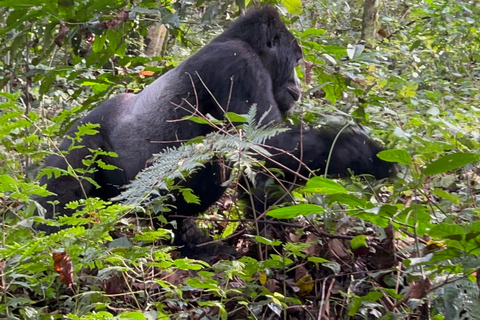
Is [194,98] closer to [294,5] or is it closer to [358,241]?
[294,5]

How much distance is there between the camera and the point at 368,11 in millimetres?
4867

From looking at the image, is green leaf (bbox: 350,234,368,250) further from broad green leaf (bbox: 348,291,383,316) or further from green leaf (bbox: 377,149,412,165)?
green leaf (bbox: 377,149,412,165)

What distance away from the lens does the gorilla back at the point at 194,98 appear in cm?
352

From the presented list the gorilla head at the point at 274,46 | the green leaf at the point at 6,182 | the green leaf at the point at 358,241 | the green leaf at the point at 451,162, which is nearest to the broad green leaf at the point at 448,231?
the green leaf at the point at 451,162

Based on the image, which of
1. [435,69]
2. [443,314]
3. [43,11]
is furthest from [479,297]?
[435,69]

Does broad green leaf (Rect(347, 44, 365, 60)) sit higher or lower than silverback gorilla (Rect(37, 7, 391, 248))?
higher

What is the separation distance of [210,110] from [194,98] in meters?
0.14

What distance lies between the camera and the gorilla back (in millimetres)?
3523

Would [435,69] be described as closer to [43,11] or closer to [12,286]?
[43,11]

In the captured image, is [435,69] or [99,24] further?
[435,69]

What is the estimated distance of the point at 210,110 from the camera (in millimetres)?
3672

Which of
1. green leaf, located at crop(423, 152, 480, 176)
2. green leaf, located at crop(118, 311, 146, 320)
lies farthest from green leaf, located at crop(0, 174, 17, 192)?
green leaf, located at crop(423, 152, 480, 176)

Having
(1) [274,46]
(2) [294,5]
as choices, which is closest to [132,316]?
(2) [294,5]

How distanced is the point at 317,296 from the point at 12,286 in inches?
47.9
